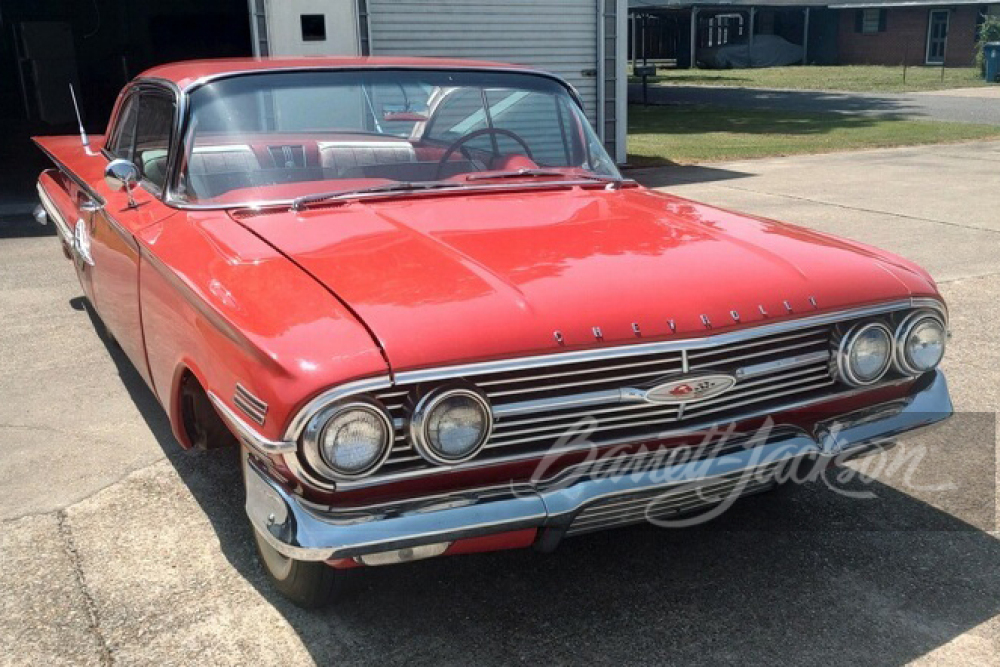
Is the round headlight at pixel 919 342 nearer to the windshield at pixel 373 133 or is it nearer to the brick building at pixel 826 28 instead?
the windshield at pixel 373 133

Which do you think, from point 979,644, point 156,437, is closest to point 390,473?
point 979,644

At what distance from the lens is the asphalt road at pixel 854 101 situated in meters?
20.0

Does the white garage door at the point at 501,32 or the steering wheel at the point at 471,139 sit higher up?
the white garage door at the point at 501,32

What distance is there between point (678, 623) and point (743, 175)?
10021 millimetres

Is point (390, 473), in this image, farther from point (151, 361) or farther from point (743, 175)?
point (743, 175)

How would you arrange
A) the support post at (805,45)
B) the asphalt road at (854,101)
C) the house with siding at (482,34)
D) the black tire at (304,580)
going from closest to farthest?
the black tire at (304,580), the house with siding at (482,34), the asphalt road at (854,101), the support post at (805,45)

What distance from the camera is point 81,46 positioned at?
2384cm

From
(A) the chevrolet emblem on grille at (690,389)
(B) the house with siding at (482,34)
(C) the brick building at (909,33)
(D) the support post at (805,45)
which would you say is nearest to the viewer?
(A) the chevrolet emblem on grille at (690,389)

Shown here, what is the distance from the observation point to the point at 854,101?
76.2 ft

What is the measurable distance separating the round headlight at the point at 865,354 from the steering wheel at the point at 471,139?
157 cm

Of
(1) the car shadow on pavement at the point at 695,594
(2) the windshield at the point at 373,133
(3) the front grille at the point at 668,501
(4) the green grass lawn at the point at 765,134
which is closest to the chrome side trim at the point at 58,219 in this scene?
(2) the windshield at the point at 373,133

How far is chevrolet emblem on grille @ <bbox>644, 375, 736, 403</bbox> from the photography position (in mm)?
2732

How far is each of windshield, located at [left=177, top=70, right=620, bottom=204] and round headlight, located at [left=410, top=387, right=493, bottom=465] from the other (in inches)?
54.1

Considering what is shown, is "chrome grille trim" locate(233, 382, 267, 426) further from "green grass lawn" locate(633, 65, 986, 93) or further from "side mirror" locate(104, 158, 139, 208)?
"green grass lawn" locate(633, 65, 986, 93)
